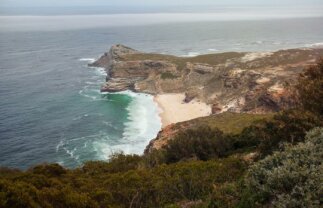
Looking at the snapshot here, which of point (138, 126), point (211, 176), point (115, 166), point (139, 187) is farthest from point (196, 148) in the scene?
point (138, 126)

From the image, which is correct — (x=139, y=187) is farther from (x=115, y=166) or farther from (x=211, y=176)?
(x=115, y=166)

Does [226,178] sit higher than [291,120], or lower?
lower

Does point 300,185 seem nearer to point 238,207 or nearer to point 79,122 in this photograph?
point 238,207

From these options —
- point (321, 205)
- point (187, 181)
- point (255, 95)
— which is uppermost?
point (321, 205)

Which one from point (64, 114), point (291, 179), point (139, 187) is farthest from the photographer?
point (64, 114)

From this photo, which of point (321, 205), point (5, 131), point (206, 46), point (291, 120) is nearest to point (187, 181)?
point (291, 120)

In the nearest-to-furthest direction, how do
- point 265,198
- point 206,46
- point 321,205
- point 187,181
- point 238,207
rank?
point 321,205 < point 265,198 < point 238,207 < point 187,181 < point 206,46

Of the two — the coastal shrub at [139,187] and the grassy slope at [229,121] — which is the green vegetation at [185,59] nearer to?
the grassy slope at [229,121]

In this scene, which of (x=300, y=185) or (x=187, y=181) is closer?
(x=300, y=185)
